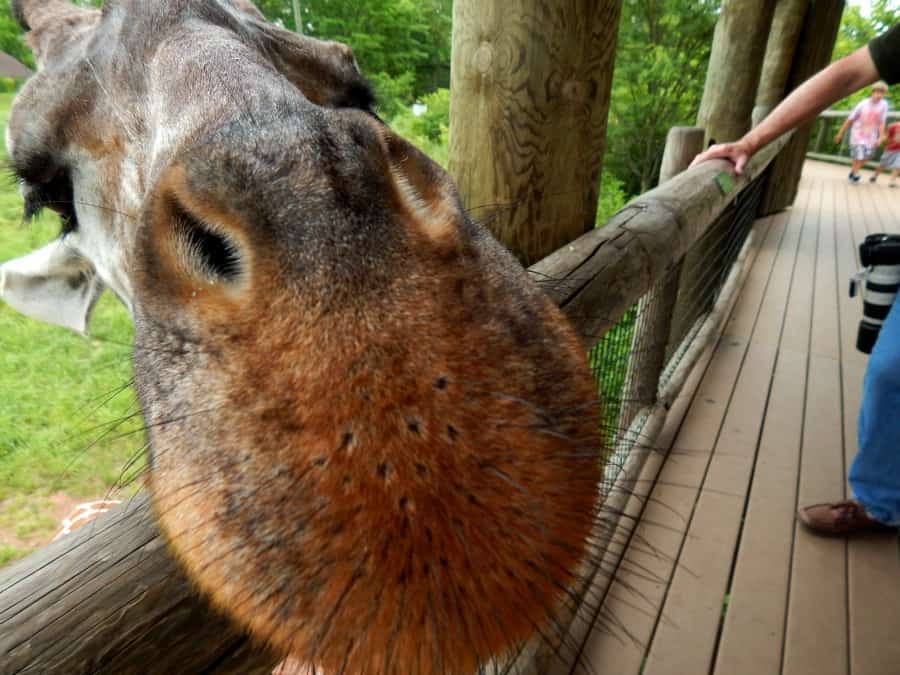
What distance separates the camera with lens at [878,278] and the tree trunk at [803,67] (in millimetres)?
5045

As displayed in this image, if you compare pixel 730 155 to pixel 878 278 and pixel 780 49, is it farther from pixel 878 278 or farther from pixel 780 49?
pixel 780 49

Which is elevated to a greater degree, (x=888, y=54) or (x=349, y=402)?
(x=888, y=54)

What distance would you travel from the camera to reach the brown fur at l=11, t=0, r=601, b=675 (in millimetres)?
488

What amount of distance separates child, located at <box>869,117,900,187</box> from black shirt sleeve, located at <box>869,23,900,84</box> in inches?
463

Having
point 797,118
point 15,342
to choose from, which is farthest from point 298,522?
point 15,342

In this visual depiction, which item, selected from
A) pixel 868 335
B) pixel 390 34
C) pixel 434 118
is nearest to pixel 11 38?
pixel 390 34

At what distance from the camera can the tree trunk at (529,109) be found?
1.36m

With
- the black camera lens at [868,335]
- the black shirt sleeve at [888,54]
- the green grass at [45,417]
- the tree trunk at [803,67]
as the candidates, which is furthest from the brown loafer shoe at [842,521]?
the tree trunk at [803,67]

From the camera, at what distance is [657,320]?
3.25 meters

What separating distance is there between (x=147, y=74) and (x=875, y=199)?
1324 centimetres

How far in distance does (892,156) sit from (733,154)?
40.9 feet

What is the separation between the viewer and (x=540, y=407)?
1.98 feet

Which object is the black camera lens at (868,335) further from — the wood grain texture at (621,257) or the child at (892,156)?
the child at (892,156)

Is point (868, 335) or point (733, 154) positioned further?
point (733, 154)
